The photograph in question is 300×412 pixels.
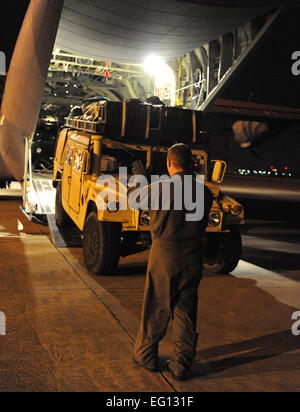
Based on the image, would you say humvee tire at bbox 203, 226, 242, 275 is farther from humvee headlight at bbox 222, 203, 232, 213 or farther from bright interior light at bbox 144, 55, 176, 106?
bright interior light at bbox 144, 55, 176, 106

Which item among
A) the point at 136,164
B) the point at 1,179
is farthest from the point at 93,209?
the point at 1,179

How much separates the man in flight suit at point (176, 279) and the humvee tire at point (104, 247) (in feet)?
10.3

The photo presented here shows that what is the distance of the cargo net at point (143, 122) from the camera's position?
26.5ft

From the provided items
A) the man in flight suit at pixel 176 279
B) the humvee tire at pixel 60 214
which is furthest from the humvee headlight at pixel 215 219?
the humvee tire at pixel 60 214

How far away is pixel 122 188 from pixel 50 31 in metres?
3.96

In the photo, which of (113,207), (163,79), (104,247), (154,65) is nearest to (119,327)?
(104,247)

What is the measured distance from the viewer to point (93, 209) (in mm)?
7680

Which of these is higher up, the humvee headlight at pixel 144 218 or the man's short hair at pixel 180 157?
the man's short hair at pixel 180 157

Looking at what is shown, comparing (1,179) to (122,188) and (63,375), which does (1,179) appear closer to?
(122,188)

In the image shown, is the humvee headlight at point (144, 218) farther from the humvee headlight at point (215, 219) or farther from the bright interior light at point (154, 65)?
the bright interior light at point (154, 65)

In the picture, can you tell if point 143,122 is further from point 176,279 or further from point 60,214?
point 176,279

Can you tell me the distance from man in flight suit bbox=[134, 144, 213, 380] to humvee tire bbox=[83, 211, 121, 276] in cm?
313

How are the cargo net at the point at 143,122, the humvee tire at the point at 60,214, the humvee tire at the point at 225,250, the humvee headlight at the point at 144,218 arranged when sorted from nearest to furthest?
the humvee headlight at the point at 144,218 < the humvee tire at the point at 225,250 < the cargo net at the point at 143,122 < the humvee tire at the point at 60,214

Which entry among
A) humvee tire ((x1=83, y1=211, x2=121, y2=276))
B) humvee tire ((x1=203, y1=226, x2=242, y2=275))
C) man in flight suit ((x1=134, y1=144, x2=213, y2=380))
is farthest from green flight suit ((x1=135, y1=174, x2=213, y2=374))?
humvee tire ((x1=203, y1=226, x2=242, y2=275))
